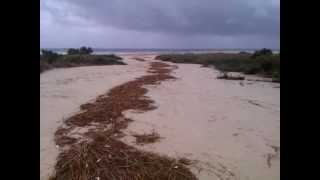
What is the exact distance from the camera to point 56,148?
417 cm

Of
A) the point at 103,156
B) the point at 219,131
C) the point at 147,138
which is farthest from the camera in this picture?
the point at 219,131

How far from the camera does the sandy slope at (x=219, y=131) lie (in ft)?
12.1

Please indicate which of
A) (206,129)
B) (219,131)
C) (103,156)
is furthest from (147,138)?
(219,131)

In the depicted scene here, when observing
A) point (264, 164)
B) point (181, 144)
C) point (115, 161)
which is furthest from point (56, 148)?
point (264, 164)

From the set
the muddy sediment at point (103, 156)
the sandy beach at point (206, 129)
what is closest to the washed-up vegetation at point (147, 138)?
the sandy beach at point (206, 129)

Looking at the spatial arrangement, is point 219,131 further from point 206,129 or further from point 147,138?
point 147,138

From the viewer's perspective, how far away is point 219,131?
17.7 ft

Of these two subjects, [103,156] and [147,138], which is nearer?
[103,156]

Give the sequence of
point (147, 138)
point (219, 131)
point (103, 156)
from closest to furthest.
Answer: point (103, 156) < point (147, 138) < point (219, 131)

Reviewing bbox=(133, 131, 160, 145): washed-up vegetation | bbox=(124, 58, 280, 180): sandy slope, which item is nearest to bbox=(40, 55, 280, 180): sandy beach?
bbox=(124, 58, 280, 180): sandy slope

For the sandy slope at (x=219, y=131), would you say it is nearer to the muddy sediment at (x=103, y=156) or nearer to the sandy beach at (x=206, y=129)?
the sandy beach at (x=206, y=129)
